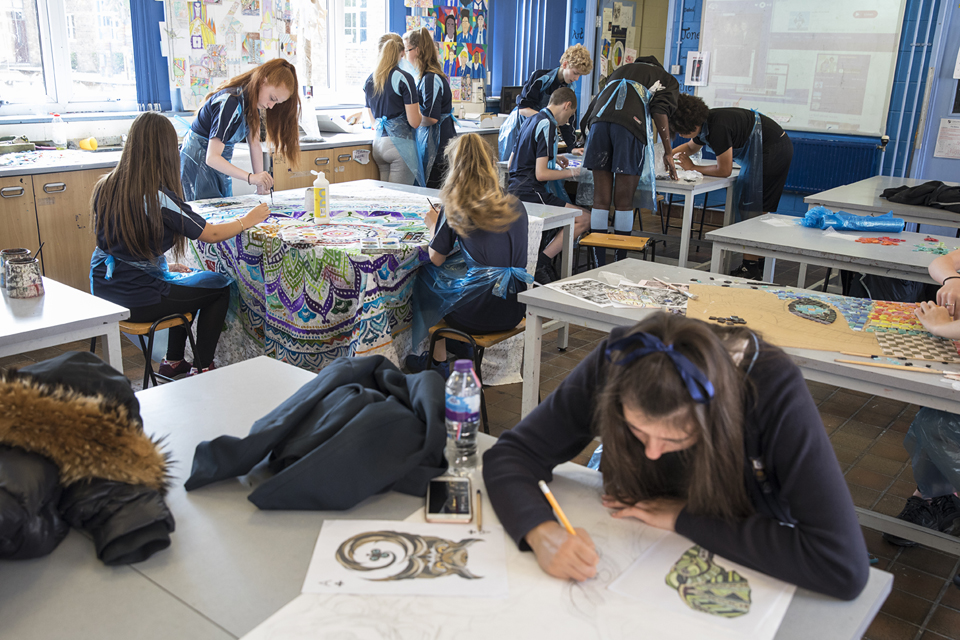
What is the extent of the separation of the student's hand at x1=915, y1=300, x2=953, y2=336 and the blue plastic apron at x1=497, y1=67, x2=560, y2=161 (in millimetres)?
3194

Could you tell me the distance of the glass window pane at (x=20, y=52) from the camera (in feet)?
15.1

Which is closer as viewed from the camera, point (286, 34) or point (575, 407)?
point (575, 407)

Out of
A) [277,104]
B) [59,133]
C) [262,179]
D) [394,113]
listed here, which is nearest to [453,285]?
[262,179]

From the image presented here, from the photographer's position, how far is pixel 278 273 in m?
3.13

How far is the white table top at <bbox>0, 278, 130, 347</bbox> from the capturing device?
211 cm

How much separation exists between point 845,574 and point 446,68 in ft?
23.0

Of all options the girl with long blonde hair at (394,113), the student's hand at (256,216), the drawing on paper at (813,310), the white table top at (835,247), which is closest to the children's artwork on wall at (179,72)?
the girl with long blonde hair at (394,113)

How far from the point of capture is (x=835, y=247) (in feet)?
10.7

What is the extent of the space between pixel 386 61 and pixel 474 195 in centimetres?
284

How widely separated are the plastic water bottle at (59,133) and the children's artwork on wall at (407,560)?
435cm

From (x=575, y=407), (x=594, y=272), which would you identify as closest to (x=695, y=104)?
(x=594, y=272)

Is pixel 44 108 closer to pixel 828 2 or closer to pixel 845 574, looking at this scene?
pixel 845 574

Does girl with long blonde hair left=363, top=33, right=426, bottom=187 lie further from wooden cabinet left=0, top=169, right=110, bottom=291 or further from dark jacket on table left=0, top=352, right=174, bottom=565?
dark jacket on table left=0, top=352, right=174, bottom=565

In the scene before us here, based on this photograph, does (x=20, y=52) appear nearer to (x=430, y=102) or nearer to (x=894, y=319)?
(x=430, y=102)
